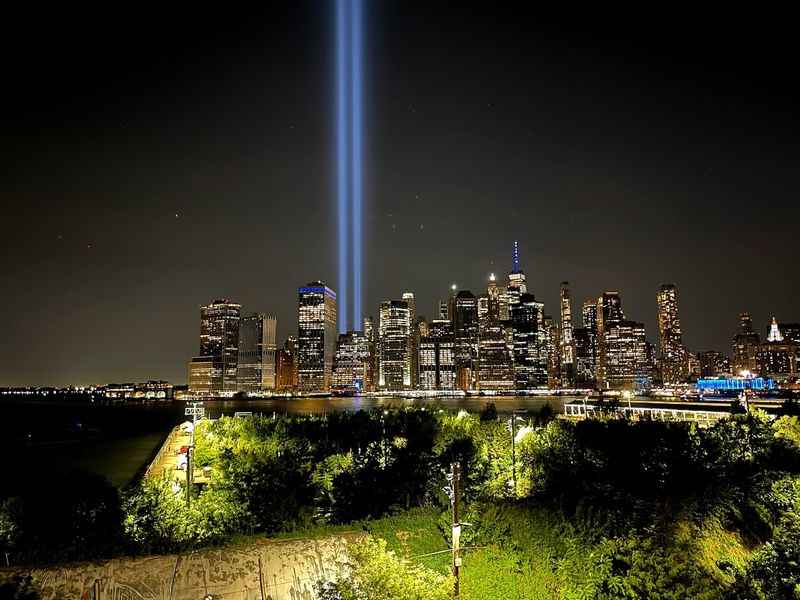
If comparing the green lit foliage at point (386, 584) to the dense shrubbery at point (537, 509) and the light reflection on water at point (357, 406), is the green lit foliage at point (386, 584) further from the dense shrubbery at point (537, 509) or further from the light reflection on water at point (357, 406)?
the light reflection on water at point (357, 406)

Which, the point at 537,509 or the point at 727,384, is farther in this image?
the point at 727,384

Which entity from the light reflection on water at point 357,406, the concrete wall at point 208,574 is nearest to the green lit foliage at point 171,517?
the concrete wall at point 208,574

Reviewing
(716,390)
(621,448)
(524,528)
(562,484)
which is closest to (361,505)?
(562,484)

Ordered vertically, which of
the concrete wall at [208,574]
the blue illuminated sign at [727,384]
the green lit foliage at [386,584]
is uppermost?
the blue illuminated sign at [727,384]

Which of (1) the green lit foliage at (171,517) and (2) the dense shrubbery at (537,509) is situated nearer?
(2) the dense shrubbery at (537,509)

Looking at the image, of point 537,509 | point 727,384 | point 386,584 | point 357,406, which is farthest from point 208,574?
point 727,384

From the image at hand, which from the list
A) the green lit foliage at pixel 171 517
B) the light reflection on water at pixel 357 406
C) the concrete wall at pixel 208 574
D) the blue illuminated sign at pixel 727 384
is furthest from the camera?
the blue illuminated sign at pixel 727 384

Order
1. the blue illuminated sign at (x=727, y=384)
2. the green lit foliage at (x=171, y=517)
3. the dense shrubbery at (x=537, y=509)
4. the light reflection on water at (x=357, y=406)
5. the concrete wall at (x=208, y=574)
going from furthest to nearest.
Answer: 1. the blue illuminated sign at (x=727, y=384)
2. the light reflection on water at (x=357, y=406)
3. the green lit foliage at (x=171, y=517)
4. the dense shrubbery at (x=537, y=509)
5. the concrete wall at (x=208, y=574)

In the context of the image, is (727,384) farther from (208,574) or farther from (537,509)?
(208,574)
